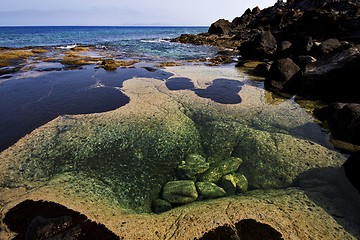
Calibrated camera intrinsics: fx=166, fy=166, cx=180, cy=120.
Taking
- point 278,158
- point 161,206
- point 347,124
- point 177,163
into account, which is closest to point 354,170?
point 278,158

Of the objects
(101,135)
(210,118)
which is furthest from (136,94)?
(210,118)

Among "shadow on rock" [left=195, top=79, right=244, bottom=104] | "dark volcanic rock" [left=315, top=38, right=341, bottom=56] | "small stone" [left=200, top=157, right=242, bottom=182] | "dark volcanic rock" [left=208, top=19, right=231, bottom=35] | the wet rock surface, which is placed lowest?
"small stone" [left=200, top=157, right=242, bottom=182]

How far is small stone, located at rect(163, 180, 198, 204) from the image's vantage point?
4.02 m

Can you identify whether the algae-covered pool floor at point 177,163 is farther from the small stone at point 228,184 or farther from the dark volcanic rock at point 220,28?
the dark volcanic rock at point 220,28

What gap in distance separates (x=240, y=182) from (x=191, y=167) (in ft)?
4.50

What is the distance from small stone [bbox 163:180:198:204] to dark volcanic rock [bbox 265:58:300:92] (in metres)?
9.70

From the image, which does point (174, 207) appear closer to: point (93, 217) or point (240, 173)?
point (93, 217)

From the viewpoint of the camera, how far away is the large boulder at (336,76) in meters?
8.18

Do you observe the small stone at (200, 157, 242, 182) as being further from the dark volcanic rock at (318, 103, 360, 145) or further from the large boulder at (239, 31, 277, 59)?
the large boulder at (239, 31, 277, 59)

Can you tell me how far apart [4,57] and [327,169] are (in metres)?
27.5

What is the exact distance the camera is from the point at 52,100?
28.2 feet

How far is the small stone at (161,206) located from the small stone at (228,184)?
150 centimetres

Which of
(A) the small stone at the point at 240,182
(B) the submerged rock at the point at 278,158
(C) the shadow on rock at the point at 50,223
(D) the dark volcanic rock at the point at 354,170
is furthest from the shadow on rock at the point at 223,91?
(C) the shadow on rock at the point at 50,223

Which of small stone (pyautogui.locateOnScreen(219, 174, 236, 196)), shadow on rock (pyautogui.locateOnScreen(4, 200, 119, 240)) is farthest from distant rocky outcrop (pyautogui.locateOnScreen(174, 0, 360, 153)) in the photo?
shadow on rock (pyautogui.locateOnScreen(4, 200, 119, 240))
